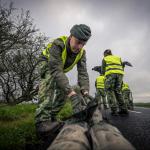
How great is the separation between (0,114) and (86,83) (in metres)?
→ 4.12

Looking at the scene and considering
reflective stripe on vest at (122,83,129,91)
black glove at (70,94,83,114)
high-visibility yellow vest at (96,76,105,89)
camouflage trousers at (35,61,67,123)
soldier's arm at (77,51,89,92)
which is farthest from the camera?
reflective stripe on vest at (122,83,129,91)

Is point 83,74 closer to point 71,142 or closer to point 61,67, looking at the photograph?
point 61,67

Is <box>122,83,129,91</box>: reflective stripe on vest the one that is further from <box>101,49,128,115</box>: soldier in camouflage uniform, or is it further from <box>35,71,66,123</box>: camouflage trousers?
<box>35,71,66,123</box>: camouflage trousers

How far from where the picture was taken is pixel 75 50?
4.15 meters

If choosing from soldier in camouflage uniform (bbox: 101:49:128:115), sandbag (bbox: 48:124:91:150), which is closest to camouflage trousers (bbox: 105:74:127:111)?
soldier in camouflage uniform (bbox: 101:49:128:115)

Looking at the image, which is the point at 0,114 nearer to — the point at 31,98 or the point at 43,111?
the point at 43,111

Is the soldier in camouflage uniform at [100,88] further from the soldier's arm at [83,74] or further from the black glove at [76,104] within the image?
the black glove at [76,104]

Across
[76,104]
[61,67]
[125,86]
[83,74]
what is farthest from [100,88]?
[76,104]

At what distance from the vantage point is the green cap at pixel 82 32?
150 inches

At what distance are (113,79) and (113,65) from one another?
45 centimetres

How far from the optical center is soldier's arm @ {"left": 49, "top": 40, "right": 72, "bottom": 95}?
3.82 metres

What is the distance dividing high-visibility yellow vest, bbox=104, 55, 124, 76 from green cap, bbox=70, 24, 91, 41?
4182mm

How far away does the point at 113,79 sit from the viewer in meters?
7.98

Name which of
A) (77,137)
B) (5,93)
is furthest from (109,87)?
(5,93)
